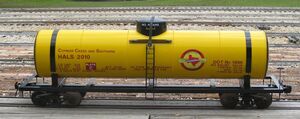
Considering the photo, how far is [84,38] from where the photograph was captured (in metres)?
13.2

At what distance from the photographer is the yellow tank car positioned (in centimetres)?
1294

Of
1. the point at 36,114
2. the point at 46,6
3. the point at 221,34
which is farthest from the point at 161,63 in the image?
the point at 46,6

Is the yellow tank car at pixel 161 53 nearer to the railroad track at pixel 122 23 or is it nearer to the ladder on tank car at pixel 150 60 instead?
the ladder on tank car at pixel 150 60

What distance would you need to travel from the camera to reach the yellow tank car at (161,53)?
42.4 ft

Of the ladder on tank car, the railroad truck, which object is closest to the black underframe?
the railroad truck

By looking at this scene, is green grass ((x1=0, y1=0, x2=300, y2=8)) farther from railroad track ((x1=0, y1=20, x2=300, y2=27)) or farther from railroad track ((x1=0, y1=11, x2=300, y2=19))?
railroad track ((x1=0, y1=20, x2=300, y2=27))

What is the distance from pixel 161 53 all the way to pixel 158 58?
0.14 m

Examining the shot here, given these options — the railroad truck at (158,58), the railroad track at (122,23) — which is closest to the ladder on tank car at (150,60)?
the railroad truck at (158,58)

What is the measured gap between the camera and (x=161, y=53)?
1302 cm

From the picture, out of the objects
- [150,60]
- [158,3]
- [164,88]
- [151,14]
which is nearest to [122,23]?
[151,14]

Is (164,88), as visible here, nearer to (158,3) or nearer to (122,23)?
(122,23)

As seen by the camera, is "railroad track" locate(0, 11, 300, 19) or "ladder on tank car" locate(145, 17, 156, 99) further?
"railroad track" locate(0, 11, 300, 19)

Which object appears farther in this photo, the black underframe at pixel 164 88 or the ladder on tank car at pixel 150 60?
the black underframe at pixel 164 88

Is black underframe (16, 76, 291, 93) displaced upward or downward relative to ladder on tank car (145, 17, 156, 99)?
downward
